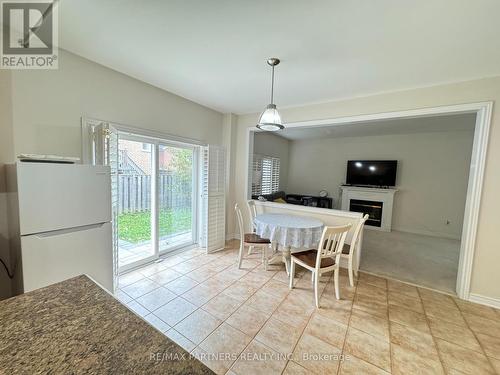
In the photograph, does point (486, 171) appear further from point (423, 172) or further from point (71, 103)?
point (71, 103)

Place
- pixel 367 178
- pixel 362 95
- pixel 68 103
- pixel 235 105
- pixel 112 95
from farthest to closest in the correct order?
pixel 367 178
pixel 235 105
pixel 362 95
pixel 112 95
pixel 68 103

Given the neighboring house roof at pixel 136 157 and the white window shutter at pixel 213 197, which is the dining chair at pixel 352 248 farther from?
the neighboring house roof at pixel 136 157

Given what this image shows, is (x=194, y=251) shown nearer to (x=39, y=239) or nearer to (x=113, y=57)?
(x=39, y=239)

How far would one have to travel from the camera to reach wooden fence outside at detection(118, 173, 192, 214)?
9.36 feet

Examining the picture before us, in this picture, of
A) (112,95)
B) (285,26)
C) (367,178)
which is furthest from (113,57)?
(367,178)

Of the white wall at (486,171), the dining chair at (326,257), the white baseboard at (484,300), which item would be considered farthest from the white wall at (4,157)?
the white baseboard at (484,300)

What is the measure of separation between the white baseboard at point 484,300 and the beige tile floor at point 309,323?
9 cm

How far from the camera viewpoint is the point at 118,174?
2666mm

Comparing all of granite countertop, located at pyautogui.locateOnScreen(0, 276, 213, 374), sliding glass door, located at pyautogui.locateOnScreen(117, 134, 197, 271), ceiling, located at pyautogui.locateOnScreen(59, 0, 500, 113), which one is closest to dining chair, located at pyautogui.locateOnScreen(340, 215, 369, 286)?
ceiling, located at pyautogui.locateOnScreen(59, 0, 500, 113)

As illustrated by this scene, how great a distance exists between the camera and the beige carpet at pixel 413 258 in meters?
3.02

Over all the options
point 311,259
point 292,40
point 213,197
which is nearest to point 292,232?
point 311,259

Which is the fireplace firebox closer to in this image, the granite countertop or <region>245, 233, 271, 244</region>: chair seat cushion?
<region>245, 233, 271, 244</region>: chair seat cushion

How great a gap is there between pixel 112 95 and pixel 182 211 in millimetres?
2018

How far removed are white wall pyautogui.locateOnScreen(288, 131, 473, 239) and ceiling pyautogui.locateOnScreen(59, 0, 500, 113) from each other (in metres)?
3.40
